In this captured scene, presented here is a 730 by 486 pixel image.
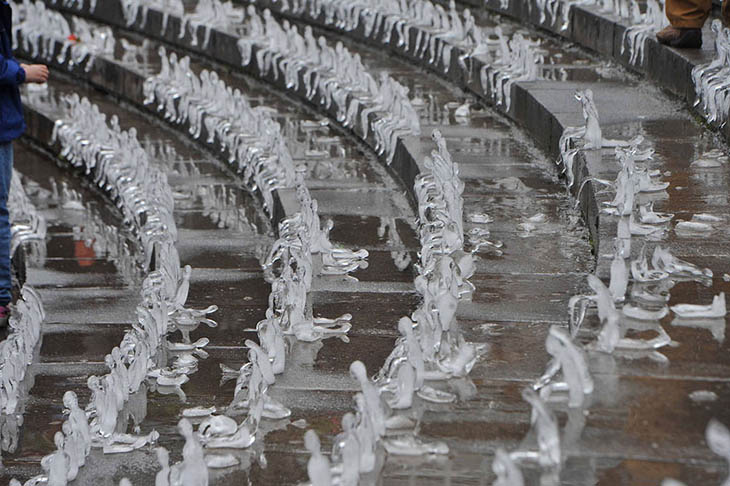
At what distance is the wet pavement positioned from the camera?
342 cm

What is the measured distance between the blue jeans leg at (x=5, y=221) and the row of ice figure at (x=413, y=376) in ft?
6.85

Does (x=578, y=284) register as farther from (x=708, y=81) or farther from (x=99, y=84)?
(x=99, y=84)

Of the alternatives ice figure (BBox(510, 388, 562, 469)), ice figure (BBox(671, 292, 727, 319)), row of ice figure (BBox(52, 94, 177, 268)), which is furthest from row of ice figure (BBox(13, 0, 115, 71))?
ice figure (BBox(510, 388, 562, 469))

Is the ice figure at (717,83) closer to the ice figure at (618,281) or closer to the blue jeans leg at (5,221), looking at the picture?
the ice figure at (618,281)

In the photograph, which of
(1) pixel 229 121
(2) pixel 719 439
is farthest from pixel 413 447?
(1) pixel 229 121

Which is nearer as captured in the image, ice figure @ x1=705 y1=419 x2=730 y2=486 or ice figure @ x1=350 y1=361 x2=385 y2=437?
ice figure @ x1=705 y1=419 x2=730 y2=486

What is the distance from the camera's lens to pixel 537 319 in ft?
15.5

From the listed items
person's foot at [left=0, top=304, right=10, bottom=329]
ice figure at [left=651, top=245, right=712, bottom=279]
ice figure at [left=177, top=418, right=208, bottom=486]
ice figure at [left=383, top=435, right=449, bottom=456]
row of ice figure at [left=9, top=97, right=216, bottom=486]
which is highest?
ice figure at [left=651, top=245, right=712, bottom=279]

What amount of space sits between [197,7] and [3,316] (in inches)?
247

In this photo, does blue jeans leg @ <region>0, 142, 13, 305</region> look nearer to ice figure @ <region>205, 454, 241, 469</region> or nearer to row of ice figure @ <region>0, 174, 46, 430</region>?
row of ice figure @ <region>0, 174, 46, 430</region>

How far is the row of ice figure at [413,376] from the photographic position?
3.39 meters

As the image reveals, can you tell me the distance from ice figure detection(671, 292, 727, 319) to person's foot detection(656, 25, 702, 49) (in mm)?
3654

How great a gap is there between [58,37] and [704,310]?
979 centimetres

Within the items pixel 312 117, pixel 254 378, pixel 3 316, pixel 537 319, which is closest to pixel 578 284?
pixel 537 319
